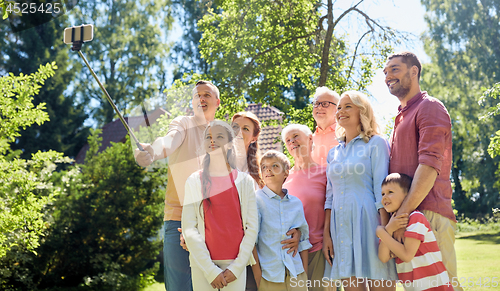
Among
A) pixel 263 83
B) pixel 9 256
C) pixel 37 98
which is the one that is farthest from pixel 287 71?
pixel 37 98

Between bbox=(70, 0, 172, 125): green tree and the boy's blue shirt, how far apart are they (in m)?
18.2

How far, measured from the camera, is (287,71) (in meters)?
8.01

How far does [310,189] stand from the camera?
3285mm

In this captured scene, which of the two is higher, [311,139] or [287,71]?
[287,71]

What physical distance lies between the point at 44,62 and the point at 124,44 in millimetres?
3946

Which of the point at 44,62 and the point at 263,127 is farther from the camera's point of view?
the point at 44,62

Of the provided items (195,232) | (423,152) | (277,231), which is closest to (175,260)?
(195,232)

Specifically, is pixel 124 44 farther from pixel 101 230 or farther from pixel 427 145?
pixel 427 145

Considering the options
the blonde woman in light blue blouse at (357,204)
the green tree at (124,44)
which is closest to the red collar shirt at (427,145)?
the blonde woman in light blue blouse at (357,204)

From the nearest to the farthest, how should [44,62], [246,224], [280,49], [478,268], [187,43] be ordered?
1. [246,224]
2. [280,49]
3. [478,268]
4. [44,62]
5. [187,43]

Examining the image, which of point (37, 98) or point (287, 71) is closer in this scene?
point (287, 71)

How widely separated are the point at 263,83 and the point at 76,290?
21.4 feet

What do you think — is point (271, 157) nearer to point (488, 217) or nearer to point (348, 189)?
point (348, 189)

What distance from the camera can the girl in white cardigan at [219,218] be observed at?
106 inches
